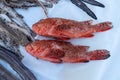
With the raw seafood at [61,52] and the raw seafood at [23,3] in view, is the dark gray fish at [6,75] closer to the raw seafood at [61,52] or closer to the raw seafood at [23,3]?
the raw seafood at [61,52]

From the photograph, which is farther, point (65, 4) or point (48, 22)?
point (65, 4)

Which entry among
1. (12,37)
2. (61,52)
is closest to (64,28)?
(61,52)

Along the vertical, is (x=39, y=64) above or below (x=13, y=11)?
below

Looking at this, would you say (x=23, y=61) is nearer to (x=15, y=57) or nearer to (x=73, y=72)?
(x=15, y=57)

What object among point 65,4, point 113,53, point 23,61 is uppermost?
point 65,4

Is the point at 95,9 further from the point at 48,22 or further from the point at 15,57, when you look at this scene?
the point at 15,57

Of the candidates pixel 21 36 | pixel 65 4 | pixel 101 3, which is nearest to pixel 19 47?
pixel 21 36
